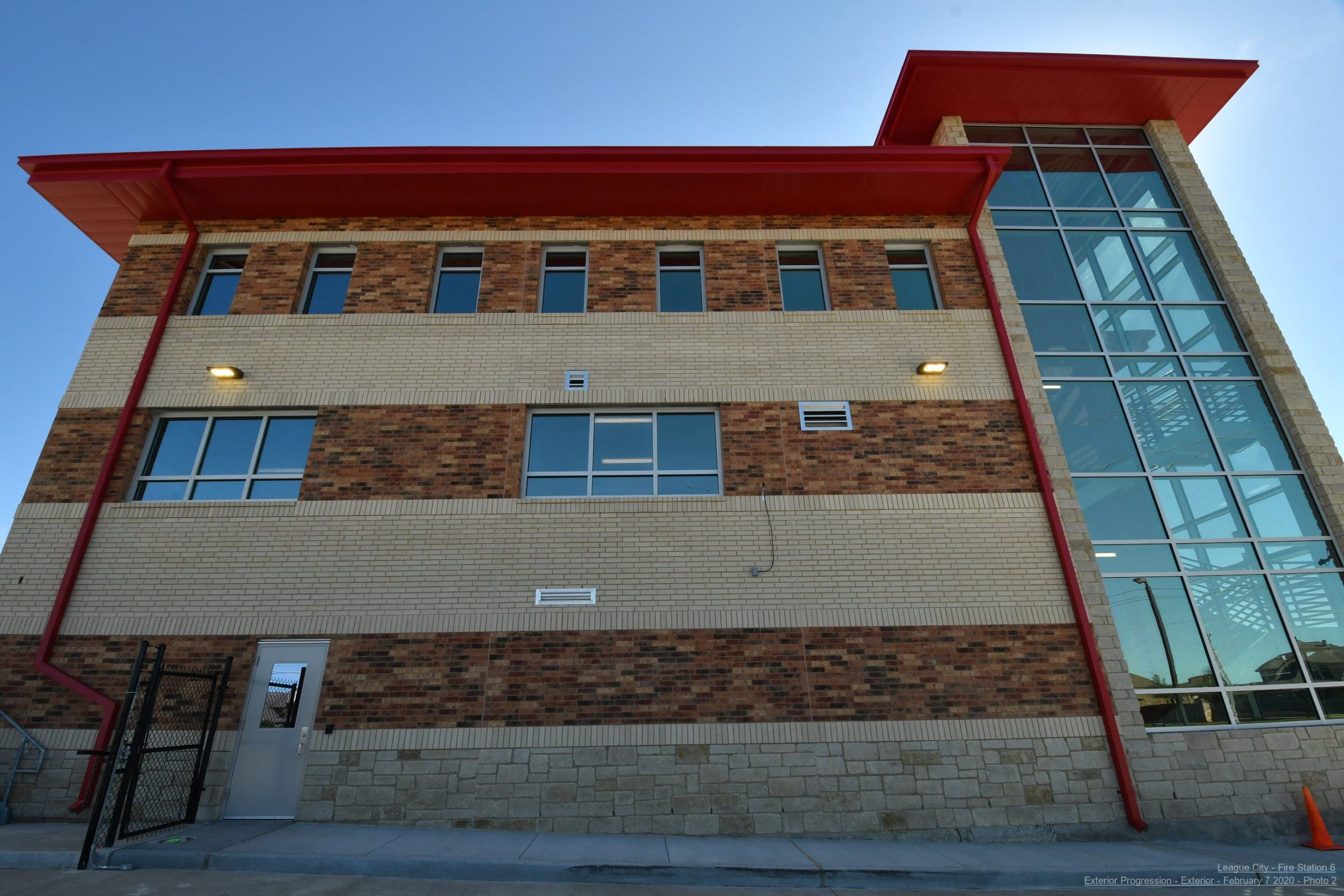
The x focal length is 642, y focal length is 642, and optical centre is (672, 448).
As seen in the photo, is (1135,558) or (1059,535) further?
(1135,558)

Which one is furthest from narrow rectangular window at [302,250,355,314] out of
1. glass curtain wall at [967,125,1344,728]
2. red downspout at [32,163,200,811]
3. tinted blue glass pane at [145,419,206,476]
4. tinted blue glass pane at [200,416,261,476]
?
glass curtain wall at [967,125,1344,728]

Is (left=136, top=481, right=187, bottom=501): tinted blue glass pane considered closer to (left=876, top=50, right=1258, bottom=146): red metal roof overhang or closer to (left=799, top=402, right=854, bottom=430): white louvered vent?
(left=799, top=402, right=854, bottom=430): white louvered vent

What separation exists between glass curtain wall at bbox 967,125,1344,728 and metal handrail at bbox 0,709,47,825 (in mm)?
13317

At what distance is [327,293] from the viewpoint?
10641 mm

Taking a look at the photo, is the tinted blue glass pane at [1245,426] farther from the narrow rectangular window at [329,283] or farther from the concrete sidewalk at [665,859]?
the narrow rectangular window at [329,283]

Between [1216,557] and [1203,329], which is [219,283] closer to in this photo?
[1216,557]

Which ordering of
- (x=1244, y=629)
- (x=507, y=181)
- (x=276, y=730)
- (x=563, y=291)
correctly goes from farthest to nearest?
(x=563, y=291) < (x=507, y=181) < (x=1244, y=629) < (x=276, y=730)

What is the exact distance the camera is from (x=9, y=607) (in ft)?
26.8

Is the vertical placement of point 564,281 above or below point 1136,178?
below

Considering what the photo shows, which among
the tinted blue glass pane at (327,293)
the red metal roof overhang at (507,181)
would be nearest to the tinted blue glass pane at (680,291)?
the red metal roof overhang at (507,181)

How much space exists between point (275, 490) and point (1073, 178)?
14446mm

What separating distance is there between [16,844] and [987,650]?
10.6 m

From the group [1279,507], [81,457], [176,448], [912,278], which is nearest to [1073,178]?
[912,278]

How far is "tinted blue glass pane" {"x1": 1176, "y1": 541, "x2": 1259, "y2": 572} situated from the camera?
888cm
